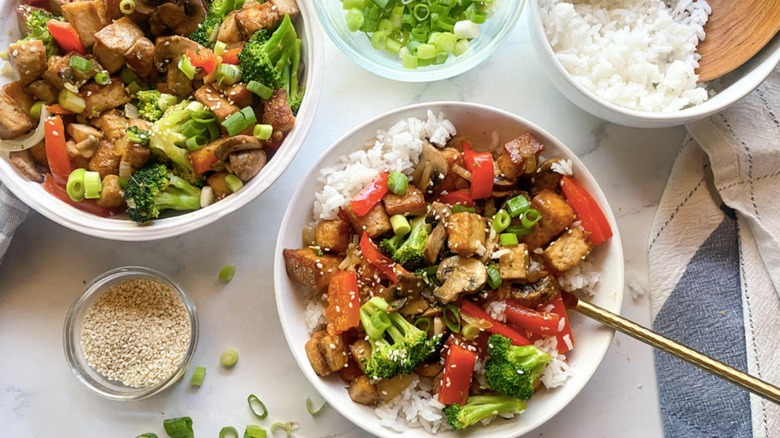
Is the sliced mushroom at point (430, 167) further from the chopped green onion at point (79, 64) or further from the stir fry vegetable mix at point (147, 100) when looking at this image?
the chopped green onion at point (79, 64)

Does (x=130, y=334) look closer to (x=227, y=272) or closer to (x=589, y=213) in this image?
(x=227, y=272)

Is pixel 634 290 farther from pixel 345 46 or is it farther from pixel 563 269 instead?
pixel 345 46

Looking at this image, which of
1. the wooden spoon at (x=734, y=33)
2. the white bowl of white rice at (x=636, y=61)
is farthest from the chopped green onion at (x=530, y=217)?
the wooden spoon at (x=734, y=33)

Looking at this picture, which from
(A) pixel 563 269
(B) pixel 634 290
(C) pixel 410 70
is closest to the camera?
(A) pixel 563 269

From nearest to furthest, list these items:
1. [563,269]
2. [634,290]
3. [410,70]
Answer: [563,269], [410,70], [634,290]

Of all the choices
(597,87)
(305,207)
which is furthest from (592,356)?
(305,207)

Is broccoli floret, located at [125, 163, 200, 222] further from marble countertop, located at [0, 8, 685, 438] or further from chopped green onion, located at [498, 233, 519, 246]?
chopped green onion, located at [498, 233, 519, 246]
